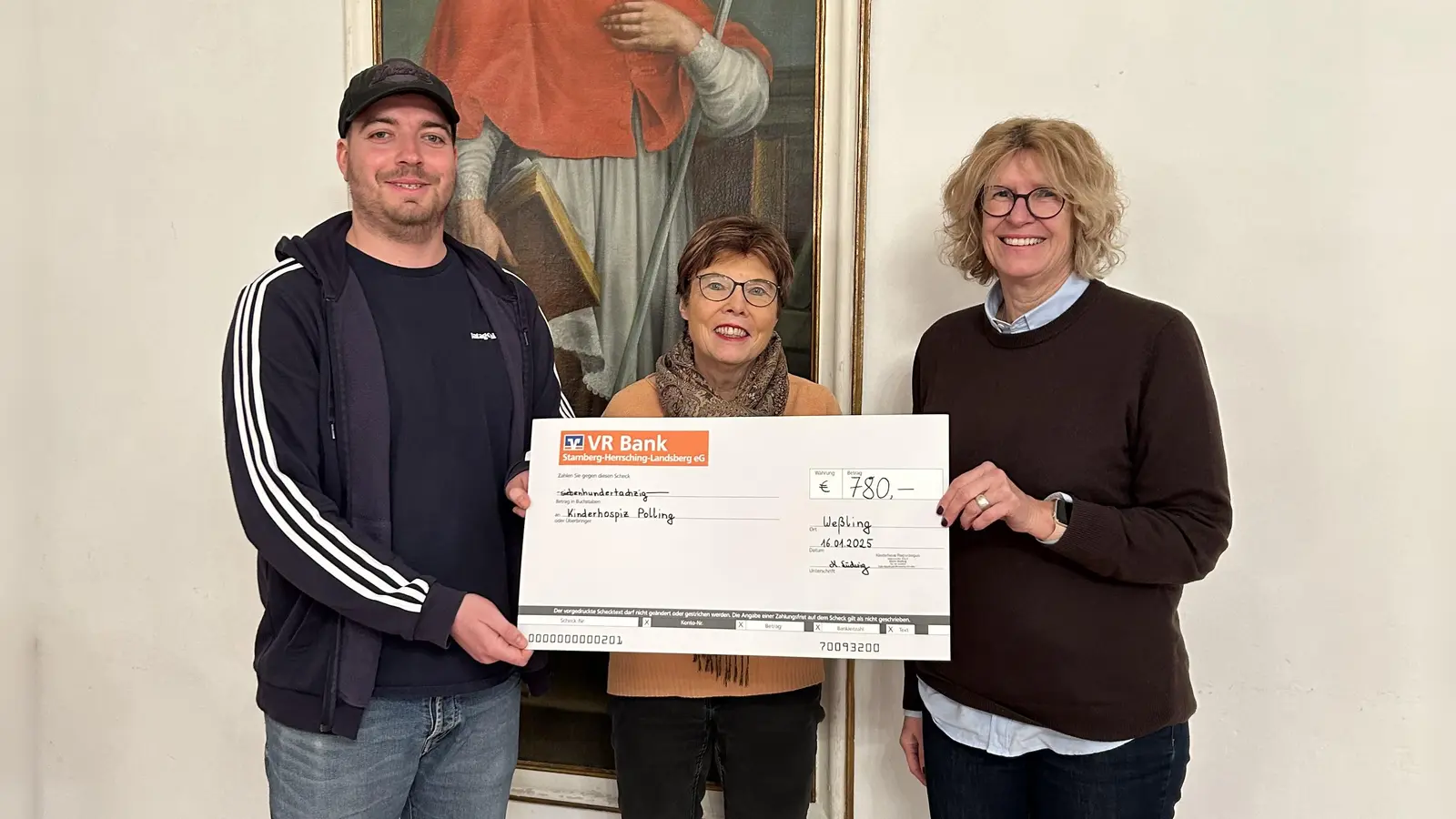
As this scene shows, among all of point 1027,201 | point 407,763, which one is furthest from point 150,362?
point 1027,201

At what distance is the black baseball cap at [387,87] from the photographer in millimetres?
1527

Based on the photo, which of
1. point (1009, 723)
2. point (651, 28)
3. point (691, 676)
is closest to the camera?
point (1009, 723)

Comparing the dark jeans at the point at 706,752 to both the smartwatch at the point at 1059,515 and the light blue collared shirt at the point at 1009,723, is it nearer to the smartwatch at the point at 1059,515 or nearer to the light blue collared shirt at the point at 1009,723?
the light blue collared shirt at the point at 1009,723

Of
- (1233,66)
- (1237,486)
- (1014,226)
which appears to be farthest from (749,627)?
(1233,66)

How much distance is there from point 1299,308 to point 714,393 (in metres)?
1.28

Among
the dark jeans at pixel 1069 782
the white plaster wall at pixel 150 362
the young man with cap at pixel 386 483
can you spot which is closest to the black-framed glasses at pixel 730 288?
the young man with cap at pixel 386 483

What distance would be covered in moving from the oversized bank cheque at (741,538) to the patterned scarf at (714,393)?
8.3 inches

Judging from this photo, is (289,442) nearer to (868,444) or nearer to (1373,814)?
(868,444)

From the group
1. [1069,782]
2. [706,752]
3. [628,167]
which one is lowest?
[706,752]

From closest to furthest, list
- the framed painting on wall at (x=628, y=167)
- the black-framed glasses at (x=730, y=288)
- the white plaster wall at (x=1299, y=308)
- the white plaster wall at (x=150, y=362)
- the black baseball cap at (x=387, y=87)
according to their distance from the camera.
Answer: the black baseball cap at (x=387, y=87)
the black-framed glasses at (x=730, y=288)
the white plaster wall at (x=1299, y=308)
the framed painting on wall at (x=628, y=167)
the white plaster wall at (x=150, y=362)

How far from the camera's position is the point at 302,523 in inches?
53.6

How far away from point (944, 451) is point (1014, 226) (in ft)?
1.32

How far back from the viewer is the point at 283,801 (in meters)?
1.46

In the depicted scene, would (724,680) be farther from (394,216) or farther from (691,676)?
(394,216)
